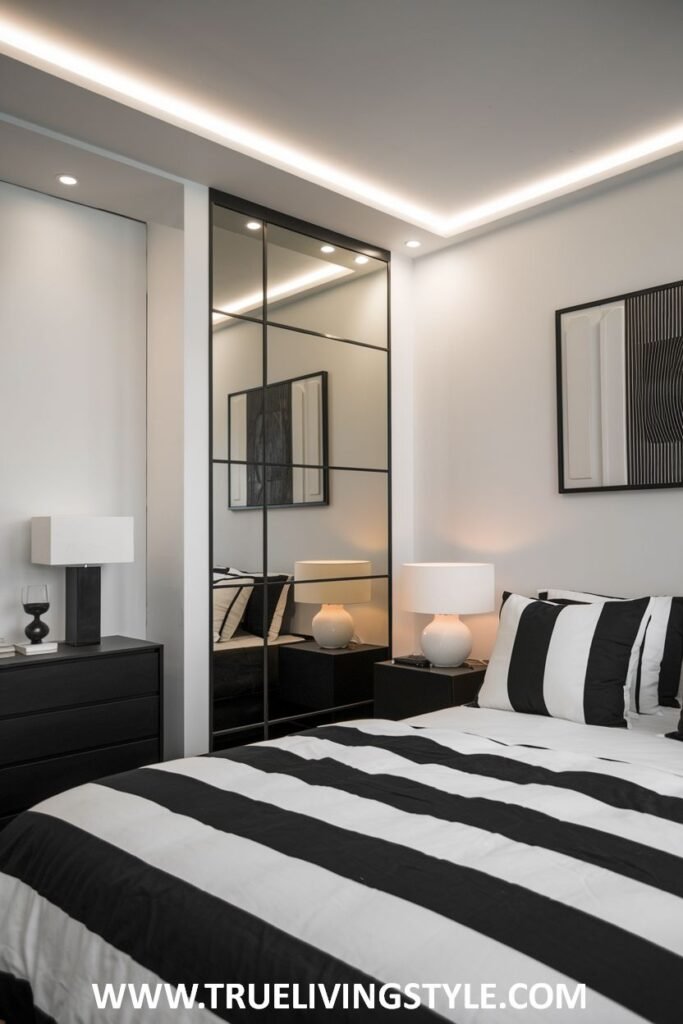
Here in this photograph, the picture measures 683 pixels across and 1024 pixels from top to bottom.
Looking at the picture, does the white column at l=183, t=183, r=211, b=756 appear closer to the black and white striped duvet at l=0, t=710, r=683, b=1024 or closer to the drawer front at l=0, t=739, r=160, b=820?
the drawer front at l=0, t=739, r=160, b=820

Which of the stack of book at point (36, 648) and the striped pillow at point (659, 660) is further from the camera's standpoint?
the stack of book at point (36, 648)

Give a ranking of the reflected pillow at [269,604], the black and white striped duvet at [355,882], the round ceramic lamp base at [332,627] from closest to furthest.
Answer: the black and white striped duvet at [355,882] < the reflected pillow at [269,604] < the round ceramic lamp base at [332,627]

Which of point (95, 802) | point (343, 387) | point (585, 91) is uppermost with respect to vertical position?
point (585, 91)

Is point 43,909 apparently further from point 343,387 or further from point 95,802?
point 343,387

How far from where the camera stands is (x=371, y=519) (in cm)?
421

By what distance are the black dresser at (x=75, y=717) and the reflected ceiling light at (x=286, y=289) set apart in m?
1.54

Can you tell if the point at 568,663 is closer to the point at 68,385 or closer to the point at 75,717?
the point at 75,717

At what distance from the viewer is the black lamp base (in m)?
3.28

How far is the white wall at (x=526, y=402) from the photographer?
337cm

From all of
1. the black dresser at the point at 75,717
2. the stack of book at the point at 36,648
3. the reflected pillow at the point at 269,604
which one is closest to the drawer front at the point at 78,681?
the black dresser at the point at 75,717

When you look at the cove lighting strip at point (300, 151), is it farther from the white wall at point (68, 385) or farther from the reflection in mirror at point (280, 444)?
the reflection in mirror at point (280, 444)

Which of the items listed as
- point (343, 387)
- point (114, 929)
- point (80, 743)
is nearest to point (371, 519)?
point (343, 387)

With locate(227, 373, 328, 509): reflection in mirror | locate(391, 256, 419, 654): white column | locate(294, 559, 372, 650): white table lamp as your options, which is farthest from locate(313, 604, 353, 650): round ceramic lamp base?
locate(227, 373, 328, 509): reflection in mirror

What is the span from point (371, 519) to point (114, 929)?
2951 millimetres
